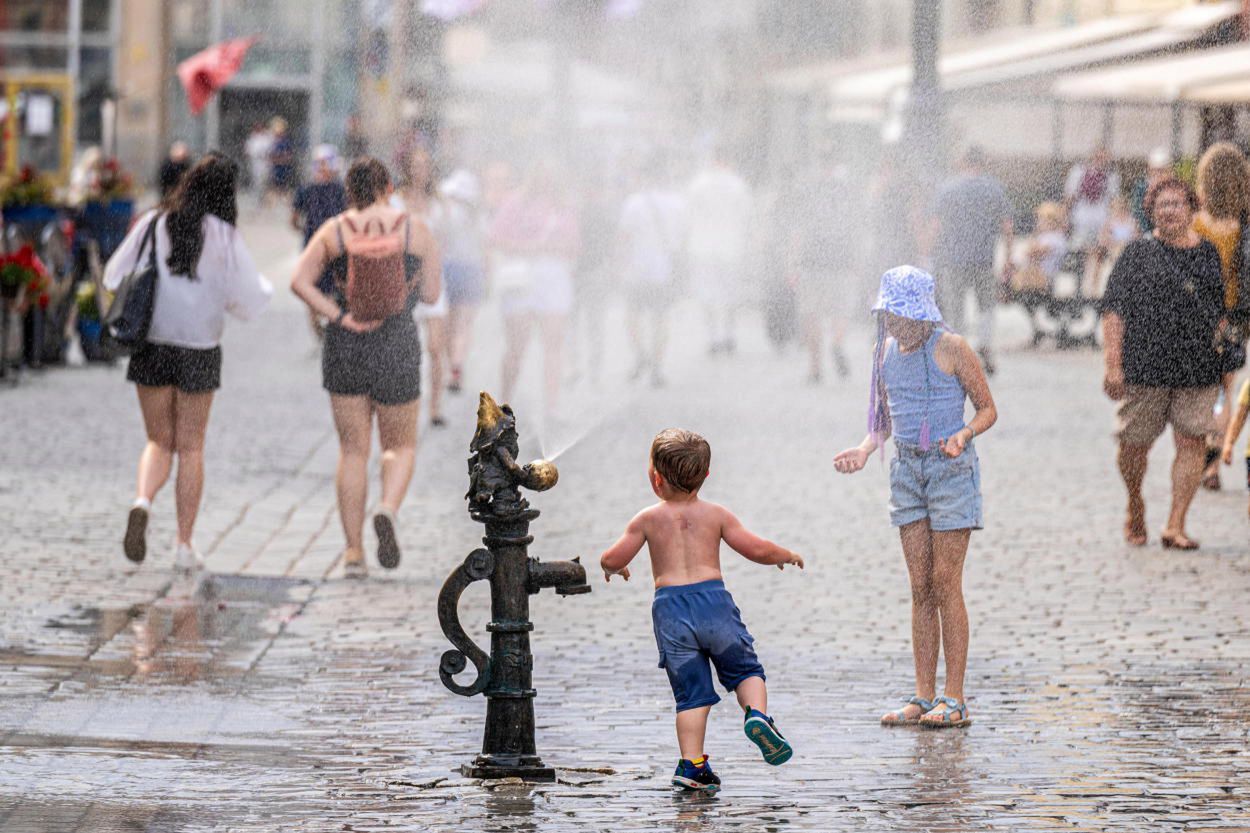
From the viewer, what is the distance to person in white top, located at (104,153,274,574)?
989 centimetres

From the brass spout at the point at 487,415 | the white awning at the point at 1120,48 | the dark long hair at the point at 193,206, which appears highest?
the white awning at the point at 1120,48

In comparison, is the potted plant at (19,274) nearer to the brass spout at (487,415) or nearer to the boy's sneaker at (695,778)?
the brass spout at (487,415)

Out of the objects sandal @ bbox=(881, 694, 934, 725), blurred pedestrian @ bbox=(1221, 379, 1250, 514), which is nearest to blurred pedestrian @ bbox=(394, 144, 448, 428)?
blurred pedestrian @ bbox=(1221, 379, 1250, 514)

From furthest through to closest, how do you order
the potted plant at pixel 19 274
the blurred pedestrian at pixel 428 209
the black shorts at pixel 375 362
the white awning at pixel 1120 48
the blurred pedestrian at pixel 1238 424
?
the white awning at pixel 1120 48 < the potted plant at pixel 19 274 < the blurred pedestrian at pixel 428 209 < the blurred pedestrian at pixel 1238 424 < the black shorts at pixel 375 362

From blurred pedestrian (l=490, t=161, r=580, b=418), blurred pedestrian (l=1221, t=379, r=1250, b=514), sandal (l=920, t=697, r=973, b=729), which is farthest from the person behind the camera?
blurred pedestrian (l=490, t=161, r=580, b=418)

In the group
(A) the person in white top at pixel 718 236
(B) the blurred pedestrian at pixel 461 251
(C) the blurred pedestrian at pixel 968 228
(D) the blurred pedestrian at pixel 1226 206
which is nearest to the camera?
(D) the blurred pedestrian at pixel 1226 206

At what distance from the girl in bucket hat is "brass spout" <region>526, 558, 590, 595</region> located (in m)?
1.08

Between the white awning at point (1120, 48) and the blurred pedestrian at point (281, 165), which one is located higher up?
the white awning at point (1120, 48)

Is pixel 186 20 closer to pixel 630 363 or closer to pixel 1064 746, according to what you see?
pixel 630 363

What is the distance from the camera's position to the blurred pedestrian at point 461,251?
16469 mm

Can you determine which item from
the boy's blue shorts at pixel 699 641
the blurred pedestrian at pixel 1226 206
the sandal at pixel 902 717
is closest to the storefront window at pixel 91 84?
the blurred pedestrian at pixel 1226 206

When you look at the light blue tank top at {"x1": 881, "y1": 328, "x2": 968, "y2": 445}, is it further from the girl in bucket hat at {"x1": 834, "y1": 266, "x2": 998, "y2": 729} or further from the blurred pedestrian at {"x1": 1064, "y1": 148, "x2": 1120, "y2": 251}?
the blurred pedestrian at {"x1": 1064, "y1": 148, "x2": 1120, "y2": 251}

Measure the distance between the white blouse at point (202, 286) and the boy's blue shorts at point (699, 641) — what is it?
13.7ft

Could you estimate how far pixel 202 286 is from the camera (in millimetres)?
10000
